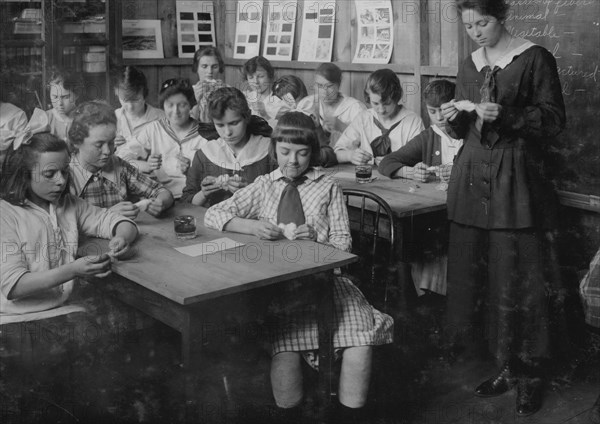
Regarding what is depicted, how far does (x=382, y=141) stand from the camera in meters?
4.56

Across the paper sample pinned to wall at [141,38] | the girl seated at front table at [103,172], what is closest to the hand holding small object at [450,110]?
Result: the girl seated at front table at [103,172]

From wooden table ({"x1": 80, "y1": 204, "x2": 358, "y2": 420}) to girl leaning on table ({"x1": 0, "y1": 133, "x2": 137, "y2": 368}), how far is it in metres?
0.11

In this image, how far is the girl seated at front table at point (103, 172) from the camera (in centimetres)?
308

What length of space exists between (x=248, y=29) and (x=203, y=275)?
10.7 ft

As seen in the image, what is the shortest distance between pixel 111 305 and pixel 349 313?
2.96 feet

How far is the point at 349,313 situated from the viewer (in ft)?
9.34

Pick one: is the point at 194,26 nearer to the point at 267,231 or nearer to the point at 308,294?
the point at 267,231

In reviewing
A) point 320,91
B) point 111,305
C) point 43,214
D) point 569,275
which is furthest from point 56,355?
point 320,91

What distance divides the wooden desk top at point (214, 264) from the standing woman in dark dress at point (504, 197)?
79 centimetres

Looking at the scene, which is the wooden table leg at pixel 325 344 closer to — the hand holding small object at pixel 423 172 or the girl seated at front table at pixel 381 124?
the hand holding small object at pixel 423 172

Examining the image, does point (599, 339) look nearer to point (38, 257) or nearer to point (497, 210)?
point (497, 210)

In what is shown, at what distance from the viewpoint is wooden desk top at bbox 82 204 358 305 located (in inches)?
91.5

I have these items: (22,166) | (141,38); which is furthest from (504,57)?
(141,38)

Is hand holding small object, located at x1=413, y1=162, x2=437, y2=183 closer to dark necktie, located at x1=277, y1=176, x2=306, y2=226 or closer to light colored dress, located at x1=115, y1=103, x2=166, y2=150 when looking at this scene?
dark necktie, located at x1=277, y1=176, x2=306, y2=226
